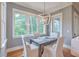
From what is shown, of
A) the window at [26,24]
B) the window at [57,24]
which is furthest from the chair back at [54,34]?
the window at [26,24]

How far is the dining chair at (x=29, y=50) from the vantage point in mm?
1608

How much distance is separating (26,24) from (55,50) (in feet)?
2.64

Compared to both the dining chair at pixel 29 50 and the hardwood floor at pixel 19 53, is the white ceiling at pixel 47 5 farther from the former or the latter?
the hardwood floor at pixel 19 53

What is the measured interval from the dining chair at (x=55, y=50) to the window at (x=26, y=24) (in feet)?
1.20

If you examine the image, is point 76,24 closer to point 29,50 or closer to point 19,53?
point 29,50

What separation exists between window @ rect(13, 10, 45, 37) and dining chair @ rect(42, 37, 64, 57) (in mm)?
366

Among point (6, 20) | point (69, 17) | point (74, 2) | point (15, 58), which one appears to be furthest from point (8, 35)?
point (74, 2)

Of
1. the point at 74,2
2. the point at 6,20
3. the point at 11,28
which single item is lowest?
the point at 11,28

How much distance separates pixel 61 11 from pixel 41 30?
548 millimetres

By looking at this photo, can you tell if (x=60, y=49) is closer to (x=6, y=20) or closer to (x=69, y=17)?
(x=69, y=17)

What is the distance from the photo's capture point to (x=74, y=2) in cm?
154

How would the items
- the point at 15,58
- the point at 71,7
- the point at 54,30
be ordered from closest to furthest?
1. the point at 15,58
2. the point at 71,7
3. the point at 54,30

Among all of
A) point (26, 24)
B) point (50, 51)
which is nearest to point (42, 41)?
point (50, 51)

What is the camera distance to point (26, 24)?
1635 millimetres
